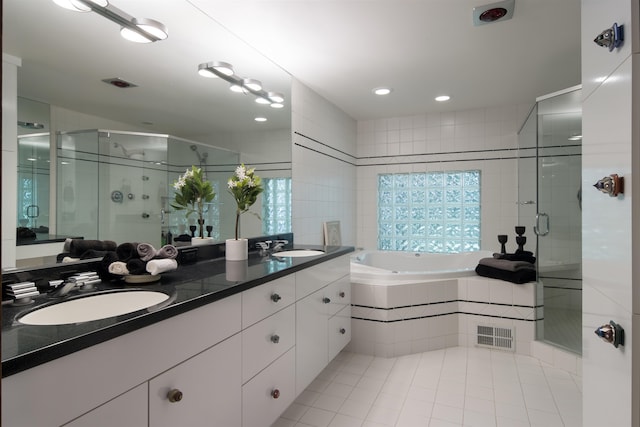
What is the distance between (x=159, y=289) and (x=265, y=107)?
1.76 m

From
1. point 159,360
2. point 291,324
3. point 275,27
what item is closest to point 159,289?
point 159,360

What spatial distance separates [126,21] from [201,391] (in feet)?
5.37

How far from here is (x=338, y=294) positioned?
99.6 inches

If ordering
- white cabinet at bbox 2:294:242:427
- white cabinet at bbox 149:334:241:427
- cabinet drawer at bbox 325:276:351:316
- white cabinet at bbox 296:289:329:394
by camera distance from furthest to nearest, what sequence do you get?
cabinet drawer at bbox 325:276:351:316
white cabinet at bbox 296:289:329:394
white cabinet at bbox 149:334:241:427
white cabinet at bbox 2:294:242:427

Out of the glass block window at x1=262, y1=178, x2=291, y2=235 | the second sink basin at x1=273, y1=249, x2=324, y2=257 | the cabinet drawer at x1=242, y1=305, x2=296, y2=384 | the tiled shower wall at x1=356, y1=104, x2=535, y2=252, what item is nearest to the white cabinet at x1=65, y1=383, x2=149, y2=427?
the cabinet drawer at x1=242, y1=305, x2=296, y2=384

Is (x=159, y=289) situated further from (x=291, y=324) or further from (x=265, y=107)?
(x=265, y=107)

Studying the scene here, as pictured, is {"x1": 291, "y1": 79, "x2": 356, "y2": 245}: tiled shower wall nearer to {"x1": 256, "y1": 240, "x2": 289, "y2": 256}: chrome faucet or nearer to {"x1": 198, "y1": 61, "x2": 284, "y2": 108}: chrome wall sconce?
{"x1": 198, "y1": 61, "x2": 284, "y2": 108}: chrome wall sconce

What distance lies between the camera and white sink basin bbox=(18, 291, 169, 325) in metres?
1.14

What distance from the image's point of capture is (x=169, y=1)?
6.13 feet

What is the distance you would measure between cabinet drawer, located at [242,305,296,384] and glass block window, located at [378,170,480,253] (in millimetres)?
2878

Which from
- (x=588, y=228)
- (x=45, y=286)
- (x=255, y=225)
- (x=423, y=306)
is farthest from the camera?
(x=423, y=306)

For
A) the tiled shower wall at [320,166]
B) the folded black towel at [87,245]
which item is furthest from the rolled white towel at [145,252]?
the tiled shower wall at [320,166]

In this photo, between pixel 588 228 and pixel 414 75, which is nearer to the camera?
pixel 588 228

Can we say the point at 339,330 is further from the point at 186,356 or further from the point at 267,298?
the point at 186,356
